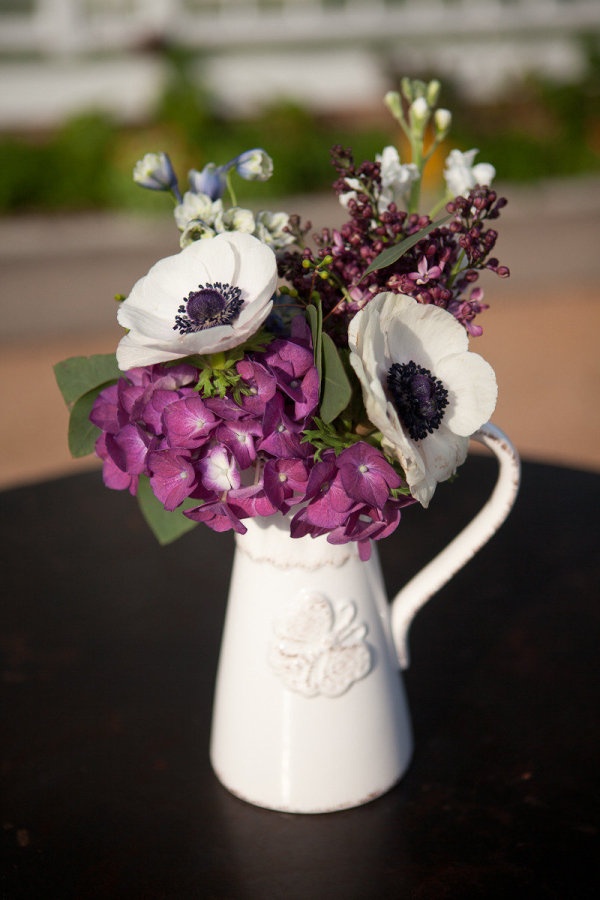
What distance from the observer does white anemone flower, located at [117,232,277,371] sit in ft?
1.77

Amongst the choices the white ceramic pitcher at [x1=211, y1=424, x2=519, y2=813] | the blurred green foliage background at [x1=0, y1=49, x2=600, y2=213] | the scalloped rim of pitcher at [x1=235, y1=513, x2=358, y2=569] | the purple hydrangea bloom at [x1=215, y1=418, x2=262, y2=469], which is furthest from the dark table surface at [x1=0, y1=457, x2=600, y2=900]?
the blurred green foliage background at [x1=0, y1=49, x2=600, y2=213]

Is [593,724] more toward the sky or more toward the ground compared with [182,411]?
more toward the ground

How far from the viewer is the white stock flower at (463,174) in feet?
2.14

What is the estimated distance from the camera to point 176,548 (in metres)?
1.11

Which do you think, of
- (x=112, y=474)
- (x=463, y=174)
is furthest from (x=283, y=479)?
(x=463, y=174)

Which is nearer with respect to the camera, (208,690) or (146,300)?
(146,300)

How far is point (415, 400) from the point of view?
0.57 meters

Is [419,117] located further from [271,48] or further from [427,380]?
[271,48]

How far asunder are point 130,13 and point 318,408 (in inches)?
181

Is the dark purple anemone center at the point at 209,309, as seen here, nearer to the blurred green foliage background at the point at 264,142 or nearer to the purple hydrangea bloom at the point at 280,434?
the purple hydrangea bloom at the point at 280,434

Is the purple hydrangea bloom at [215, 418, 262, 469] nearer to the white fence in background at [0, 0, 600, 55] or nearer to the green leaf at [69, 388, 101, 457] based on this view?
the green leaf at [69, 388, 101, 457]

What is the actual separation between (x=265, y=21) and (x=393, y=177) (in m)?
4.54

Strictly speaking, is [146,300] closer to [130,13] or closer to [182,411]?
[182,411]

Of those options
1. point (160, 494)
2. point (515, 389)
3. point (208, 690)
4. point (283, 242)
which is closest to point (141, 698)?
point (208, 690)
